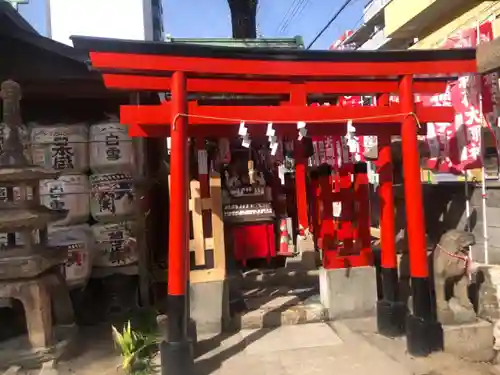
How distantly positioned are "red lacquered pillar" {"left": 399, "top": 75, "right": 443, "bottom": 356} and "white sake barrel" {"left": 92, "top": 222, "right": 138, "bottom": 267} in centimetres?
419

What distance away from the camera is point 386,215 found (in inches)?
233

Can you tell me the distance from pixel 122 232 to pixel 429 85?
4.96 m

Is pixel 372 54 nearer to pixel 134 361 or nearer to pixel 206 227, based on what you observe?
pixel 206 227

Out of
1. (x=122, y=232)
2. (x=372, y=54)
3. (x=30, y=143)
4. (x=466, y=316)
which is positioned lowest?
(x=466, y=316)

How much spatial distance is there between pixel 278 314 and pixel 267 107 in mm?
2909

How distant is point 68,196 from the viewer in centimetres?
666

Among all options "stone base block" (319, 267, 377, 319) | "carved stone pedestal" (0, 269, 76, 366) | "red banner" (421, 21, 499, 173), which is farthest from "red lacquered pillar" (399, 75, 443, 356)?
"carved stone pedestal" (0, 269, 76, 366)

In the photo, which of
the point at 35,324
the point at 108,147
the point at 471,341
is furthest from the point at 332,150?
the point at 35,324

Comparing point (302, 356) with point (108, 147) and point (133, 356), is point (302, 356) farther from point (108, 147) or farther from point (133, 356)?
point (108, 147)

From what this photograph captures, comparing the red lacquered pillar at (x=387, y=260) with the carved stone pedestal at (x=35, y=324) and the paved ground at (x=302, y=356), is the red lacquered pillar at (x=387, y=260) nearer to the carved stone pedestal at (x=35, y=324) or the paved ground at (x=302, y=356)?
the paved ground at (x=302, y=356)

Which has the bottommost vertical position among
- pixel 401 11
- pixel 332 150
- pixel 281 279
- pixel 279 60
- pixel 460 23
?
Answer: pixel 281 279

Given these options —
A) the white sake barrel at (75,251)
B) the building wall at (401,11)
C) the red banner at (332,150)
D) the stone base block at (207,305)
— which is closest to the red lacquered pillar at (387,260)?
the red banner at (332,150)

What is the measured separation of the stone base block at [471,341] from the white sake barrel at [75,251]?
4912 mm

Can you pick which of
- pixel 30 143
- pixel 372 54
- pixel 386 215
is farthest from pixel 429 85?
pixel 30 143
